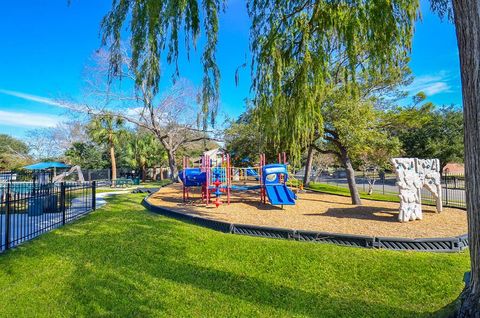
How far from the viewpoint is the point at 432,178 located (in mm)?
8336

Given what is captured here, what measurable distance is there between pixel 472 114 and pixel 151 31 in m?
2.86

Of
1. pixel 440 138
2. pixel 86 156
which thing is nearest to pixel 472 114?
pixel 440 138

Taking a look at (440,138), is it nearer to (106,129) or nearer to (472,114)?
(106,129)

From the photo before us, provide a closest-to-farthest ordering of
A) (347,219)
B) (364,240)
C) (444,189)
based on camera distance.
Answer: (364,240), (347,219), (444,189)

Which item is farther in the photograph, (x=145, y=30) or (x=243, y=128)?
(x=243, y=128)

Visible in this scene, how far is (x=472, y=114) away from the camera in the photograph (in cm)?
181

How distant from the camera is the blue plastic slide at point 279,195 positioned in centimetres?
936

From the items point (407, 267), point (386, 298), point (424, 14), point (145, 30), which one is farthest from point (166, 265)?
point (424, 14)

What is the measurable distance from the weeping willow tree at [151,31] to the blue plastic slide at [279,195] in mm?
6831

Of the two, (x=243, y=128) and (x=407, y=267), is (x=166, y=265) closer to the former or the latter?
(x=407, y=267)

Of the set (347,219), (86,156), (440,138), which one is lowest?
(347,219)

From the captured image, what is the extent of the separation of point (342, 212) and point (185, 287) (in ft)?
21.4

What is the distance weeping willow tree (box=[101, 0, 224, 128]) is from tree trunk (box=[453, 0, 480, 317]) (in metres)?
2.45

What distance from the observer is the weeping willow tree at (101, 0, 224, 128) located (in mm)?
2936
